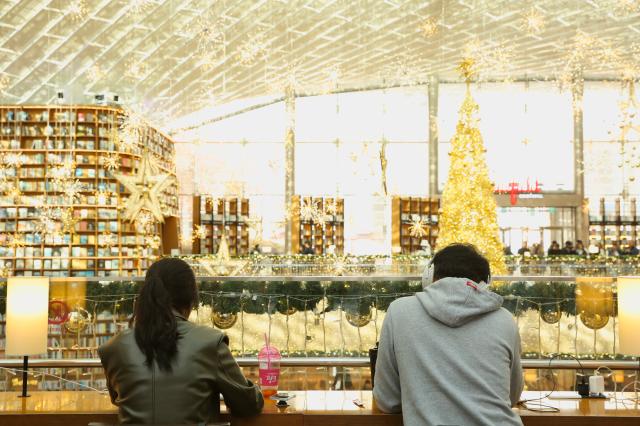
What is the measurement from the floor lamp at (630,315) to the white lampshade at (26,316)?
2522mm

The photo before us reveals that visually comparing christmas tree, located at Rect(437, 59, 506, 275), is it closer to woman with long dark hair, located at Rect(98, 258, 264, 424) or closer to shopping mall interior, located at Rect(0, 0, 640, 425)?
shopping mall interior, located at Rect(0, 0, 640, 425)

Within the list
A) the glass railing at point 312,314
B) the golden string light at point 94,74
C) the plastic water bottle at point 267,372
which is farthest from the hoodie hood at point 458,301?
the golden string light at point 94,74

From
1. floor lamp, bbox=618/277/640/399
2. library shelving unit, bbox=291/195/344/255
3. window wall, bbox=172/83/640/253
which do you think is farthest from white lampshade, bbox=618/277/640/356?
window wall, bbox=172/83/640/253

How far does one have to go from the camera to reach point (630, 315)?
10.6 feet

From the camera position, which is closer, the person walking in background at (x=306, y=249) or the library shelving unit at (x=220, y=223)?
the person walking in background at (x=306, y=249)

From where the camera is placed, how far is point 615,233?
23328mm

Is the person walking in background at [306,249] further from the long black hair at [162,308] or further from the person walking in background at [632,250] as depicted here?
the long black hair at [162,308]

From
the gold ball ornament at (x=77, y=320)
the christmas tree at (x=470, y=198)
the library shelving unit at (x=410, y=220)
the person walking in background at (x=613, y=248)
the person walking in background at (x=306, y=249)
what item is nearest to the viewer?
the gold ball ornament at (x=77, y=320)

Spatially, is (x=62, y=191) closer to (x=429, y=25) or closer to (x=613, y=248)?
(x=429, y=25)

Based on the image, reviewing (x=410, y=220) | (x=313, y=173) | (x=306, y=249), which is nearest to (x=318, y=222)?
(x=313, y=173)

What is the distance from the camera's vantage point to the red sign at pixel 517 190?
2323 cm

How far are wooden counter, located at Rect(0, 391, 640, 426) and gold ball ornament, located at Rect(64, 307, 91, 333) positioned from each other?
369 centimetres

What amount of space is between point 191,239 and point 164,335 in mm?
19738

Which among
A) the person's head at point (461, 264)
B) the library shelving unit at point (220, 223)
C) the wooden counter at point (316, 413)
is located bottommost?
the wooden counter at point (316, 413)
